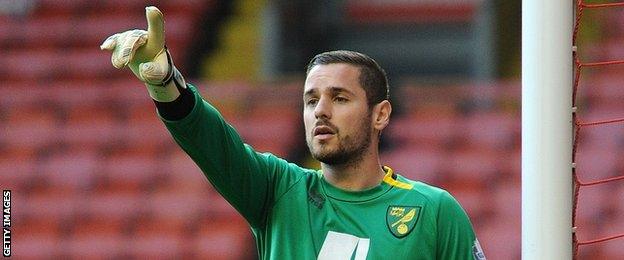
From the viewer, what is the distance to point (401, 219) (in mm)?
2510

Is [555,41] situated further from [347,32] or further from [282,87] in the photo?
[347,32]

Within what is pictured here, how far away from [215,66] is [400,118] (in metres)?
1.37

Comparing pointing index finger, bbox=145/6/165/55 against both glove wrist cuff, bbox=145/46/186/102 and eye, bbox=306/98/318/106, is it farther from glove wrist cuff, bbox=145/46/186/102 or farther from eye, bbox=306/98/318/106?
eye, bbox=306/98/318/106

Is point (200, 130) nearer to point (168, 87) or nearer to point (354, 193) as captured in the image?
point (168, 87)

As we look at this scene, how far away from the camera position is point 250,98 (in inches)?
282

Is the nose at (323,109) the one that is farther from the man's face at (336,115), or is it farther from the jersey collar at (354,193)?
the jersey collar at (354,193)

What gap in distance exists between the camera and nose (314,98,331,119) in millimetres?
2477

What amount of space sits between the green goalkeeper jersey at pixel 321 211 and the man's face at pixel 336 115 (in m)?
0.09

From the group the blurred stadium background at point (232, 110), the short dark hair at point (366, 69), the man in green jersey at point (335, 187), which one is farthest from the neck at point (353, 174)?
the blurred stadium background at point (232, 110)

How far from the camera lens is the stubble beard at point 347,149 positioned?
249 cm

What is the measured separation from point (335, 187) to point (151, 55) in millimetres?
534

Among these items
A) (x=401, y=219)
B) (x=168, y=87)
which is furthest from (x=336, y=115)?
(x=168, y=87)

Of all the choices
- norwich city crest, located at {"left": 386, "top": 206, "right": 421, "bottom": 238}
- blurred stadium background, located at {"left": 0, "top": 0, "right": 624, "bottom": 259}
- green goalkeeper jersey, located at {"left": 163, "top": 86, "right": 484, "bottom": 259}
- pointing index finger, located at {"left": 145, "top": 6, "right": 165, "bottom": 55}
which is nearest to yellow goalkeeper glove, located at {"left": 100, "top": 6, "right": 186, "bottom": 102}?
pointing index finger, located at {"left": 145, "top": 6, "right": 165, "bottom": 55}

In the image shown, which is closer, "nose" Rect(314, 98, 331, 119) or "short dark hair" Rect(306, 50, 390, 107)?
"nose" Rect(314, 98, 331, 119)
